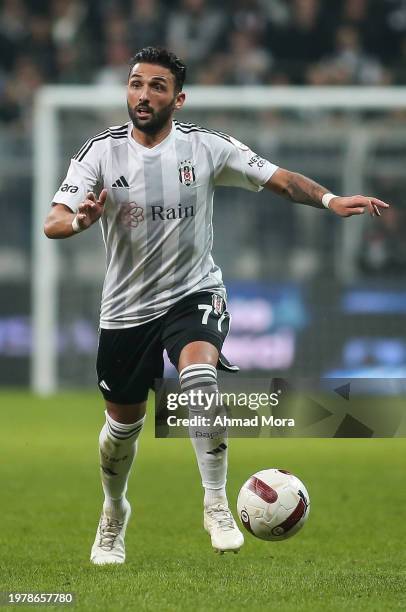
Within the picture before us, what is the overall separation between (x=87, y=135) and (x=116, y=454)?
9.94 metres

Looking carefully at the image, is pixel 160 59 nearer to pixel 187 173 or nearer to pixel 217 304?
pixel 187 173

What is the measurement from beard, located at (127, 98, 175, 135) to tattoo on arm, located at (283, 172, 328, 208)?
635 millimetres

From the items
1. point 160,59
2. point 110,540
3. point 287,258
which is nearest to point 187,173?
point 160,59

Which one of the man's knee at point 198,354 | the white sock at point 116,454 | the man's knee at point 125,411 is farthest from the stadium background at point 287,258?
the man's knee at point 198,354

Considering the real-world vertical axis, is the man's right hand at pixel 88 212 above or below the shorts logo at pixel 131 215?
above

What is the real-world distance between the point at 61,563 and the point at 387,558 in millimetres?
1484

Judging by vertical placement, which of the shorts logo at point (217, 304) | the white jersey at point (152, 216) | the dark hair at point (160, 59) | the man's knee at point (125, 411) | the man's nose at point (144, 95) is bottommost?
the man's knee at point (125, 411)

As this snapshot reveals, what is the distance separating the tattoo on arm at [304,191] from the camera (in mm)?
6035

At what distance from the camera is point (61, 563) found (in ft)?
19.6

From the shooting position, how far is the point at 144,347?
6043mm

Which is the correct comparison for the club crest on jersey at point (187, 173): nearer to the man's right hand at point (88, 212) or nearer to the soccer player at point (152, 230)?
the soccer player at point (152, 230)

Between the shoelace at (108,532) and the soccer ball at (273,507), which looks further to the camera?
the shoelace at (108,532)

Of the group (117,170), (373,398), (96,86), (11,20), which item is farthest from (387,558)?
(11,20)

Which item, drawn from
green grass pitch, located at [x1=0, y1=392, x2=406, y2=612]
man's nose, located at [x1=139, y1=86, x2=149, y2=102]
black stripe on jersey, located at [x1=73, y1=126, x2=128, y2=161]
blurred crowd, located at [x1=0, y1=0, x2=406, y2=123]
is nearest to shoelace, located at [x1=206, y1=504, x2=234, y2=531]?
green grass pitch, located at [x1=0, y1=392, x2=406, y2=612]
